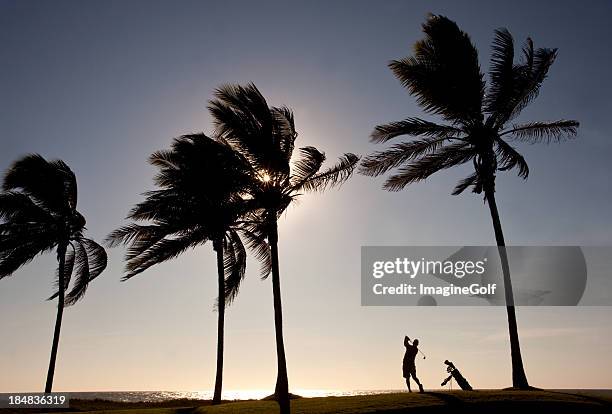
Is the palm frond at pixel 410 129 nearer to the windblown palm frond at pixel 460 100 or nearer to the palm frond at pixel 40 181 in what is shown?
the windblown palm frond at pixel 460 100

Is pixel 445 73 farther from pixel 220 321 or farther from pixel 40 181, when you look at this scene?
pixel 40 181

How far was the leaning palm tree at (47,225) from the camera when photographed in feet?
97.7

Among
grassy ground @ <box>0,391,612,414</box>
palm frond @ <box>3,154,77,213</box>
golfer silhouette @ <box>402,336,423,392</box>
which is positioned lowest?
grassy ground @ <box>0,391,612,414</box>

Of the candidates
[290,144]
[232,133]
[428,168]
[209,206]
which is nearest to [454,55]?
[428,168]

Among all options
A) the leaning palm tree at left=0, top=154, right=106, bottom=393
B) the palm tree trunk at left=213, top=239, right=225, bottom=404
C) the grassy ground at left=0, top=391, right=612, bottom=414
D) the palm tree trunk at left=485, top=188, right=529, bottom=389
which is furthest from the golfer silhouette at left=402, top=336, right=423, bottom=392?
the leaning palm tree at left=0, top=154, right=106, bottom=393

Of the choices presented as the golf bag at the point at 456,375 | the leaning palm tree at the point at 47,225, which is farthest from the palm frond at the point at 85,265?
the golf bag at the point at 456,375

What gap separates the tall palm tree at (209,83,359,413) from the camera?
21.2 m

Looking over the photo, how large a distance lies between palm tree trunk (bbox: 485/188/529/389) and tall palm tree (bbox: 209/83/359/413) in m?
7.74

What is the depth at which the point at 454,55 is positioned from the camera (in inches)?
971

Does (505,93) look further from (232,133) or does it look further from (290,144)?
(232,133)

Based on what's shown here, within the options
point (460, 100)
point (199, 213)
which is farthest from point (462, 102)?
point (199, 213)

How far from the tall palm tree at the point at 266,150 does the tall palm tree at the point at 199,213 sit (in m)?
0.54

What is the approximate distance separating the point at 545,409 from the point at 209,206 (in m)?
14.7

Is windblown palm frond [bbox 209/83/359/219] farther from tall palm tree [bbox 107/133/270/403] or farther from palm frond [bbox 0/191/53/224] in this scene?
palm frond [bbox 0/191/53/224]
